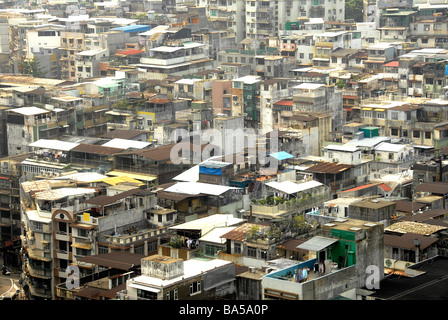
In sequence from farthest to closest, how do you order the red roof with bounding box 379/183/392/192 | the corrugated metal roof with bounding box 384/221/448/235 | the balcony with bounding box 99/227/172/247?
the red roof with bounding box 379/183/392/192 → the balcony with bounding box 99/227/172/247 → the corrugated metal roof with bounding box 384/221/448/235

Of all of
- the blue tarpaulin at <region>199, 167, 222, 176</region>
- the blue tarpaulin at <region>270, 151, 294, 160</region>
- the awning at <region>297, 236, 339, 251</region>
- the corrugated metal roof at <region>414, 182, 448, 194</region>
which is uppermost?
the awning at <region>297, 236, 339, 251</region>

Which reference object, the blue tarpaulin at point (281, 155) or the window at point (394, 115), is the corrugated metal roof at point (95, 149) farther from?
the window at point (394, 115)

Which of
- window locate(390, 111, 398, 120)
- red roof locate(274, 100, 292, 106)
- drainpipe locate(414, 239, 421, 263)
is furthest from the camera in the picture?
red roof locate(274, 100, 292, 106)

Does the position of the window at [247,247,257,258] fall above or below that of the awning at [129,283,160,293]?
below

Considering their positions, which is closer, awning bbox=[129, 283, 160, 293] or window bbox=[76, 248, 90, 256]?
awning bbox=[129, 283, 160, 293]

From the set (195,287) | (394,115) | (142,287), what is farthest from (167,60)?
(142,287)

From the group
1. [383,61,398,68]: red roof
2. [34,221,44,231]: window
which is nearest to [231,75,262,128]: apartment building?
[383,61,398,68]: red roof

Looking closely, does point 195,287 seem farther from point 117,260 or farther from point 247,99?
point 247,99

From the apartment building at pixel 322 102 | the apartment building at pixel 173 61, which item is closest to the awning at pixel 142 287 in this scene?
the apartment building at pixel 322 102

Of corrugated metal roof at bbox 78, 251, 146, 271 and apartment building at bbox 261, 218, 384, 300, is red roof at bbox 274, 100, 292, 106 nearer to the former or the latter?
corrugated metal roof at bbox 78, 251, 146, 271
